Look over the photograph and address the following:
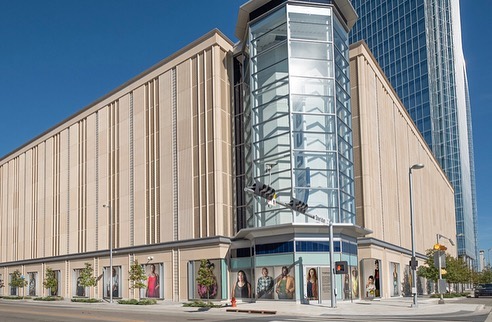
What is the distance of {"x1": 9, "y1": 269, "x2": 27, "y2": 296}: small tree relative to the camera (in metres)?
70.7

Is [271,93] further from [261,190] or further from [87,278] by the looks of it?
[87,278]

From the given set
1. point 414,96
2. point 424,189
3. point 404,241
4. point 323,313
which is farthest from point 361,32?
point 323,313

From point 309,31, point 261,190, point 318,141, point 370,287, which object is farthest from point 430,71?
point 261,190

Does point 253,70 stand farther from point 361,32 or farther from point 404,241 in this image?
point 361,32

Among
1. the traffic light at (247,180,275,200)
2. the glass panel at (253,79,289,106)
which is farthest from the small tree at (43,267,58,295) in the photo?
the traffic light at (247,180,275,200)

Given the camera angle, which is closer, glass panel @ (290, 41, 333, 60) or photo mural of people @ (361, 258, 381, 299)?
glass panel @ (290, 41, 333, 60)

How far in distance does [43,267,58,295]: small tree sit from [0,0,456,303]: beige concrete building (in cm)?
164

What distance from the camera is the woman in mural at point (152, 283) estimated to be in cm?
5097

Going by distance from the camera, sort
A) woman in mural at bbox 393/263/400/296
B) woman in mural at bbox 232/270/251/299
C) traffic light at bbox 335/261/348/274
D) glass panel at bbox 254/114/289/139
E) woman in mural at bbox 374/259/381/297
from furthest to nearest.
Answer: woman in mural at bbox 393/263/400/296, woman in mural at bbox 374/259/381/297, woman in mural at bbox 232/270/251/299, glass panel at bbox 254/114/289/139, traffic light at bbox 335/261/348/274

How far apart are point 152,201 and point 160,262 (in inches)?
237

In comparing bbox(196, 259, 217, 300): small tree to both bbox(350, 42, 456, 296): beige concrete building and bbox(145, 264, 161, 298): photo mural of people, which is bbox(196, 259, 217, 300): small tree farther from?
bbox(350, 42, 456, 296): beige concrete building

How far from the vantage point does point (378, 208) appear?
51656 millimetres

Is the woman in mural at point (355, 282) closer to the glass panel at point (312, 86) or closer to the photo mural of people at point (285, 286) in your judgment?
the photo mural of people at point (285, 286)

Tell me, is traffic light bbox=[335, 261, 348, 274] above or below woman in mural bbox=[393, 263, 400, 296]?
above
